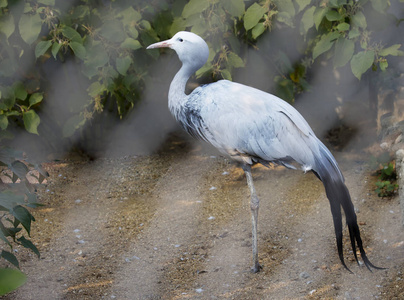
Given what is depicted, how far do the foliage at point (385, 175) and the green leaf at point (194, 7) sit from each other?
109 centimetres

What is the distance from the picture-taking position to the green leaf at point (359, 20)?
2465 millimetres

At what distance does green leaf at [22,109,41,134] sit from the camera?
256 cm

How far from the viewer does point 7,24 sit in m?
2.31

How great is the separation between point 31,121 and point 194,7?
2.86ft

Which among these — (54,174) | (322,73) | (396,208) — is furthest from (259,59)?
(54,174)

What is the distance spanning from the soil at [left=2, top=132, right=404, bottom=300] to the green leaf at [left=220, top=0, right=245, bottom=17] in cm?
78

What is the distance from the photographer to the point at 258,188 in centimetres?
269

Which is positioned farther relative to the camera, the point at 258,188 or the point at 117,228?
the point at 258,188

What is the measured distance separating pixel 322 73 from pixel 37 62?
1.44 meters

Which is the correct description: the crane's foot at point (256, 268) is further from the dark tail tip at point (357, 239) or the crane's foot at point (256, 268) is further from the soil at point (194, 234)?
the dark tail tip at point (357, 239)

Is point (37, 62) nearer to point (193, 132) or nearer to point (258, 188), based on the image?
point (193, 132)

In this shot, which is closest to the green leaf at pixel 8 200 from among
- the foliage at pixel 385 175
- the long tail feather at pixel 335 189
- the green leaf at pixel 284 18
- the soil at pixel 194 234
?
the soil at pixel 194 234

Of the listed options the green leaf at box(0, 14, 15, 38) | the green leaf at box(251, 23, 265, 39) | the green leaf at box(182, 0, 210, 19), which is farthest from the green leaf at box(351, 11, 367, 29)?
the green leaf at box(0, 14, 15, 38)

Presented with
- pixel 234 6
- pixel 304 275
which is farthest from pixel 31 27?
pixel 304 275
